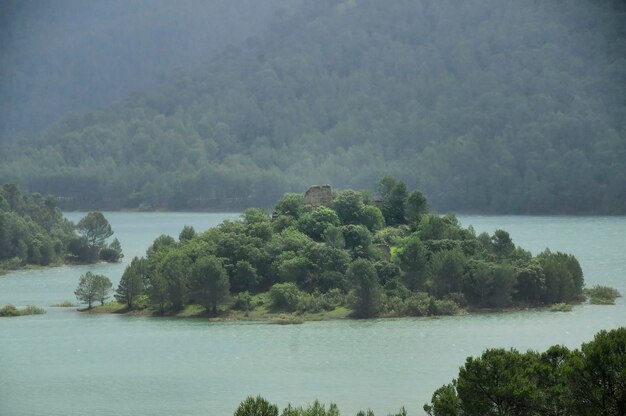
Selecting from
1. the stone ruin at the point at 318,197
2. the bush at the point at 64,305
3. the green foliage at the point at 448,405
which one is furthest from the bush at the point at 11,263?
the green foliage at the point at 448,405

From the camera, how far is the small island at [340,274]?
6041 cm

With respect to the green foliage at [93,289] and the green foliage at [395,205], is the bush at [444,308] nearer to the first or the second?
the green foliage at [395,205]

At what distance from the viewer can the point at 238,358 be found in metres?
50.9

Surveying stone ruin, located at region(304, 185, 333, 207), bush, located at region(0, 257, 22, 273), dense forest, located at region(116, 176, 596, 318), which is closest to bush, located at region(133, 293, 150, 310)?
dense forest, located at region(116, 176, 596, 318)

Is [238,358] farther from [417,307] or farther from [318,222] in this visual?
[318,222]

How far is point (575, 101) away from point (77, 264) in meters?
116

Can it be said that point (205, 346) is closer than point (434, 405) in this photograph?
No

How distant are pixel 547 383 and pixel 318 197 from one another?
1684 inches

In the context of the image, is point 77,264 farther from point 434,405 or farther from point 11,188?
point 434,405

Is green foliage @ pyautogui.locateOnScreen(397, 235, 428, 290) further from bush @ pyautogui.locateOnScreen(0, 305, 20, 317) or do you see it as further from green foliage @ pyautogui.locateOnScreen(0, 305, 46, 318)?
bush @ pyautogui.locateOnScreen(0, 305, 20, 317)

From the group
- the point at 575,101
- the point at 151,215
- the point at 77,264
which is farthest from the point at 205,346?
the point at 575,101

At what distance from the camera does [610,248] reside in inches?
3671

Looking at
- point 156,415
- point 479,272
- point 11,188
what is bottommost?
point 156,415

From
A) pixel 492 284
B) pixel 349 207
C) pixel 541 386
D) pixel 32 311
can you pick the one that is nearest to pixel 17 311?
pixel 32 311
